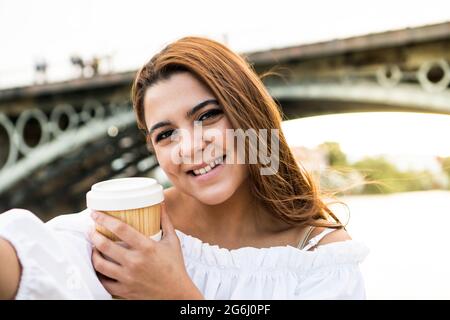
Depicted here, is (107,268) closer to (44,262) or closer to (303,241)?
(44,262)

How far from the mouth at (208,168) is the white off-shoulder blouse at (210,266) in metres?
0.27

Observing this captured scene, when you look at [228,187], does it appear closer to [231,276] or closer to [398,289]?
[231,276]

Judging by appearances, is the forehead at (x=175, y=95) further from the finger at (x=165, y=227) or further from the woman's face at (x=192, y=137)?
the finger at (x=165, y=227)

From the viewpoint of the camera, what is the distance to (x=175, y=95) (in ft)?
4.96

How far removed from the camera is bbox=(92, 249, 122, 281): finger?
3.95ft

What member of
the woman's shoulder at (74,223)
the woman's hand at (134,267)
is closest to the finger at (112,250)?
the woman's hand at (134,267)

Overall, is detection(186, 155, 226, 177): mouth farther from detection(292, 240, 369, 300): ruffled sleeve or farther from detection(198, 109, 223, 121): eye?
detection(292, 240, 369, 300): ruffled sleeve

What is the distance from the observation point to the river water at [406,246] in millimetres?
6382

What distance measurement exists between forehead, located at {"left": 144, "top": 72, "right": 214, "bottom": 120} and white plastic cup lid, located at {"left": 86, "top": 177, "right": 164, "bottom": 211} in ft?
0.97

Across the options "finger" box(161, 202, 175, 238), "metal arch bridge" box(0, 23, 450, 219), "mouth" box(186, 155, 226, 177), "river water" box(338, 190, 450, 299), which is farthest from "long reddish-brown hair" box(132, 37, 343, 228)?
"metal arch bridge" box(0, 23, 450, 219)

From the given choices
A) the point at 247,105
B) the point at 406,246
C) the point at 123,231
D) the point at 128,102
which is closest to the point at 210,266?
the point at 123,231

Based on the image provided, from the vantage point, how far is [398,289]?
6.36 metres
